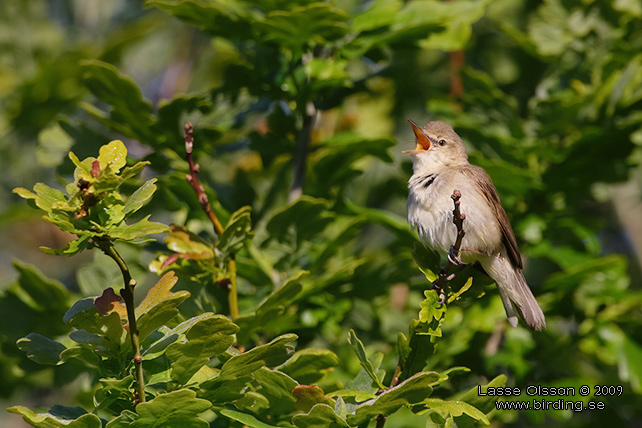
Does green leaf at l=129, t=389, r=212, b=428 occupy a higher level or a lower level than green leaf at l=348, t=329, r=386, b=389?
higher

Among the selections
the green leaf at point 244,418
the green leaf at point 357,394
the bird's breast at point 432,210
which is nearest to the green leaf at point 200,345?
the green leaf at point 244,418

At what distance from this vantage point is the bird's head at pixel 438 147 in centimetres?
312

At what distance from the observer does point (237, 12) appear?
8.53 feet

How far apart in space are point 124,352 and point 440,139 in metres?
2.03

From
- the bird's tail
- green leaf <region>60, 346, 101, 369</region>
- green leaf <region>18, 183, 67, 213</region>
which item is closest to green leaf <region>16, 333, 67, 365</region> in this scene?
green leaf <region>60, 346, 101, 369</region>

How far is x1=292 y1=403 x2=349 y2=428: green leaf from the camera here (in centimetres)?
174

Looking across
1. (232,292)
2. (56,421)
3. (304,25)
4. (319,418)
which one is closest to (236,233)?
(232,292)

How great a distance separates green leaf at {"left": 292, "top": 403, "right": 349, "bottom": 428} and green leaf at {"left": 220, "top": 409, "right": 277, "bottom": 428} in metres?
0.13

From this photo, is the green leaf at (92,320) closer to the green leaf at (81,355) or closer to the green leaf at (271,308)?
the green leaf at (81,355)

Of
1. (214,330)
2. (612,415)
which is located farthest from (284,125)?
(612,415)

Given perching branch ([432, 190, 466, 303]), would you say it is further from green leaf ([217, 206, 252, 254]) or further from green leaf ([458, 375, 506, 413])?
green leaf ([217, 206, 252, 254])

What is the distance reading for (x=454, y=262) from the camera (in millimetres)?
2275

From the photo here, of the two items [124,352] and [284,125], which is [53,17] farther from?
[124,352]

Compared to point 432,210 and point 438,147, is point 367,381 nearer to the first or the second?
point 432,210
